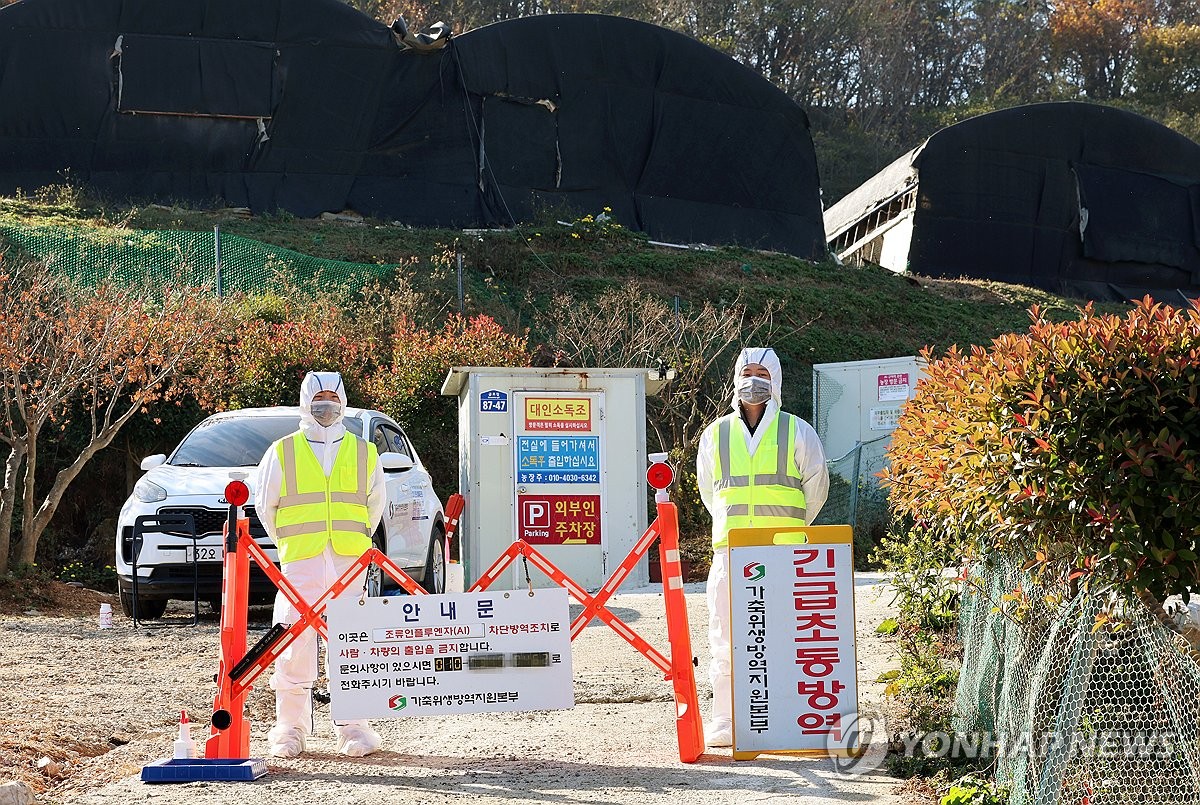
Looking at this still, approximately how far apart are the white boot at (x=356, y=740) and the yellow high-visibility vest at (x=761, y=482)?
1.97 metres

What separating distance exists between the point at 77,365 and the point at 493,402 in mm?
3987

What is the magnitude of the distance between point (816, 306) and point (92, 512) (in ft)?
50.7

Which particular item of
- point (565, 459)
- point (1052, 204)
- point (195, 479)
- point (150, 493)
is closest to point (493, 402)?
point (565, 459)

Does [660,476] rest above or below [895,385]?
below

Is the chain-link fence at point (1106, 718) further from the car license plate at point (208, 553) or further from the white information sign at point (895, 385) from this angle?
the white information sign at point (895, 385)

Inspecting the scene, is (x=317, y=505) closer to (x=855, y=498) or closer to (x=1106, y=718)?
(x=1106, y=718)

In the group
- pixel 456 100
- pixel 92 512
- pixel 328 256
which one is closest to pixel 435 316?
pixel 328 256

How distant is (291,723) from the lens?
737cm

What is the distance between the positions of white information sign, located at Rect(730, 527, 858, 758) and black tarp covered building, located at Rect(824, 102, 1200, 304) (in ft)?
92.3

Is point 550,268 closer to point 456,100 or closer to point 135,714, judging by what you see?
point 456,100

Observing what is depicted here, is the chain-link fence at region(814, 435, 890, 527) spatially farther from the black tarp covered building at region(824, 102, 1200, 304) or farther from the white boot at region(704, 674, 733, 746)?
the black tarp covered building at region(824, 102, 1200, 304)

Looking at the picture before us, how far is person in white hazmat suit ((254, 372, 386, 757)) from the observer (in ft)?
24.2

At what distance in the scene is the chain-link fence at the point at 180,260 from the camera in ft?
67.0

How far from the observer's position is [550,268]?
27297 millimetres
